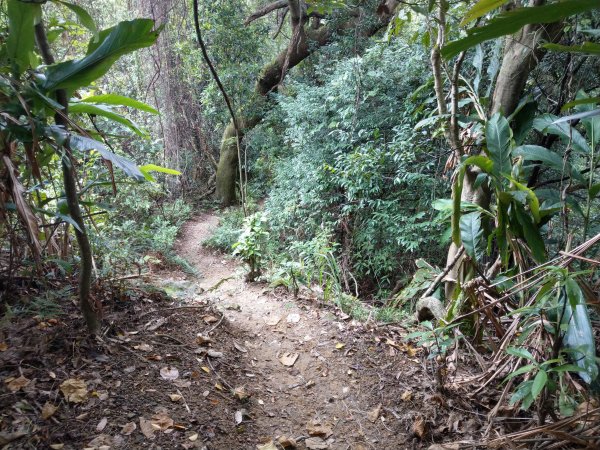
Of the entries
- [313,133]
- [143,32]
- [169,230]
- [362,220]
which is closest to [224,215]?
[169,230]

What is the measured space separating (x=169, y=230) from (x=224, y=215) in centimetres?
171

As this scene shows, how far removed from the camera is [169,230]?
19.9 ft

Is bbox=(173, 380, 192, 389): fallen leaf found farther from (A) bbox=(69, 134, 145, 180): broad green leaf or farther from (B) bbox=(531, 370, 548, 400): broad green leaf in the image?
(B) bbox=(531, 370, 548, 400): broad green leaf

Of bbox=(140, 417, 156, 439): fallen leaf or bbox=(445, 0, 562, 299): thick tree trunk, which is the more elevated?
bbox=(445, 0, 562, 299): thick tree trunk

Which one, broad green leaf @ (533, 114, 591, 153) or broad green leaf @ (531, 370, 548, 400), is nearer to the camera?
broad green leaf @ (531, 370, 548, 400)

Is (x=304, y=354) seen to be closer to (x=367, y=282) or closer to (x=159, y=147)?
(x=367, y=282)

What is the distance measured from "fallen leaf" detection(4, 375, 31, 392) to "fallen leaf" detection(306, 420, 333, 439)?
1.27 m

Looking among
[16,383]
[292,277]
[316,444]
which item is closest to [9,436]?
[16,383]

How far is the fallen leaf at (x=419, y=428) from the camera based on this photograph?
171 centimetres

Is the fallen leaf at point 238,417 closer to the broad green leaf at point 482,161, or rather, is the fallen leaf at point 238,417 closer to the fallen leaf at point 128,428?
the fallen leaf at point 128,428

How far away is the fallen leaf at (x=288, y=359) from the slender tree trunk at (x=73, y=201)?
3.81 ft

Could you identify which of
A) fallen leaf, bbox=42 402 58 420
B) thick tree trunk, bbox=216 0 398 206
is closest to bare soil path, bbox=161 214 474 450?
fallen leaf, bbox=42 402 58 420

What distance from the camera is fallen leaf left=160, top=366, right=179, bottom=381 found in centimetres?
177

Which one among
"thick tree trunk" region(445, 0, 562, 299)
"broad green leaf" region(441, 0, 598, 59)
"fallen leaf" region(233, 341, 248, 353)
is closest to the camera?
"broad green leaf" region(441, 0, 598, 59)
